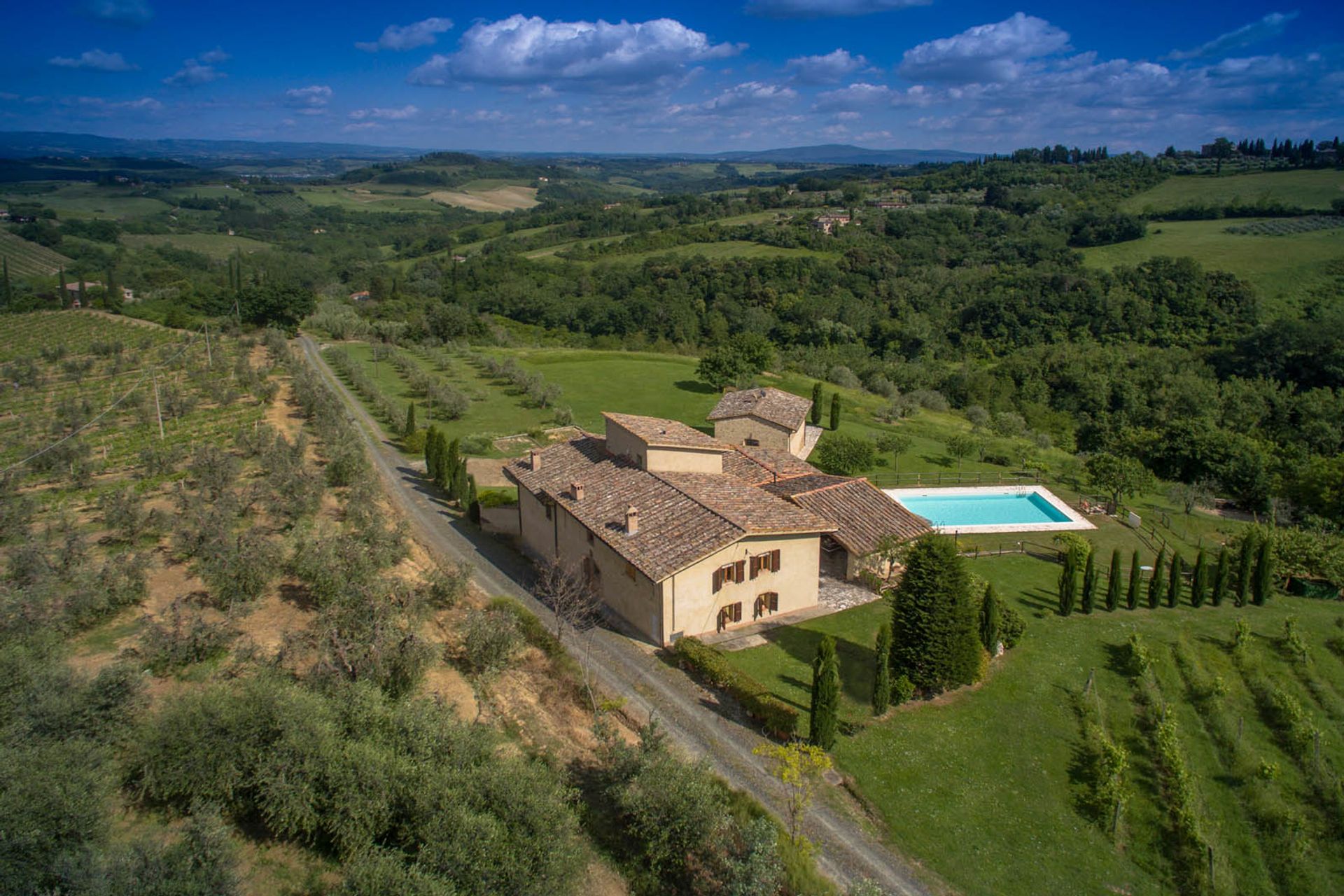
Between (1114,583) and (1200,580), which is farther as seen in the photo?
(1200,580)

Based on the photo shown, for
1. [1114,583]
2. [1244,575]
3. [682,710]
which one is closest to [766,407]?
[1114,583]

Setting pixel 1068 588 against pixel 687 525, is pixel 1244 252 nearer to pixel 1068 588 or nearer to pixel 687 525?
pixel 1068 588

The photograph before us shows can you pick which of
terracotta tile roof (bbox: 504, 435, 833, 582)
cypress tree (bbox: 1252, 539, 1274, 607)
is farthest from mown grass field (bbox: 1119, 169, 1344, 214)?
terracotta tile roof (bbox: 504, 435, 833, 582)

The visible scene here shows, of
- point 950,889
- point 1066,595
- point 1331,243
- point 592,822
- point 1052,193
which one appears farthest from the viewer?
point 1052,193

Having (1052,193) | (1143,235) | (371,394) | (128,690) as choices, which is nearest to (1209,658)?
(128,690)

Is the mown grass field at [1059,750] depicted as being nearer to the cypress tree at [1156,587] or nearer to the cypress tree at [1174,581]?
the cypress tree at [1156,587]

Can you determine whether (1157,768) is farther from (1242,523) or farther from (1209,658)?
(1242,523)

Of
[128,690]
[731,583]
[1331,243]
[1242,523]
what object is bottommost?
[1242,523]
